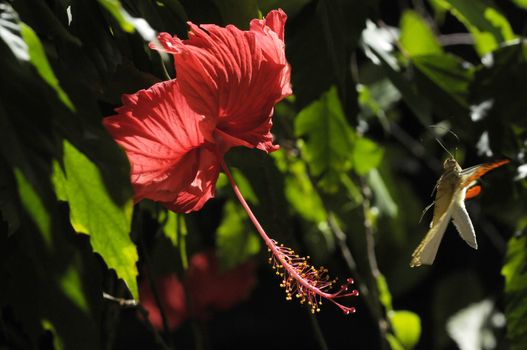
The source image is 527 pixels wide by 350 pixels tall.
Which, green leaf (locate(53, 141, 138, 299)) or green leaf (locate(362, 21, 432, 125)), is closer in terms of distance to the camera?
green leaf (locate(53, 141, 138, 299))

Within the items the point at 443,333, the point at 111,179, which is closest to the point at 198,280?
the point at 443,333

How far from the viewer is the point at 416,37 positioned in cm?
142

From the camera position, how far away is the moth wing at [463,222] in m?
0.64

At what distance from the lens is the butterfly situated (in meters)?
0.62

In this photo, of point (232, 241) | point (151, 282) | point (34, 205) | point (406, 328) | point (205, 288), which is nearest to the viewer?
point (34, 205)

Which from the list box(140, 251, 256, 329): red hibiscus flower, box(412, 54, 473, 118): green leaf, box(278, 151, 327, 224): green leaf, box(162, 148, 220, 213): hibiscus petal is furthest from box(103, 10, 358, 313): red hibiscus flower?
box(140, 251, 256, 329): red hibiscus flower

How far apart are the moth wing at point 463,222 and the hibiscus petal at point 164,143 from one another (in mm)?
181

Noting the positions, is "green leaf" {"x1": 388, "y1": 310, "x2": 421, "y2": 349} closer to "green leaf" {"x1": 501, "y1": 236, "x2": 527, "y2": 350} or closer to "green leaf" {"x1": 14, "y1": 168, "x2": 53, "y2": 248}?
"green leaf" {"x1": 501, "y1": 236, "x2": 527, "y2": 350}

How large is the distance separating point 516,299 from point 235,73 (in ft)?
1.54

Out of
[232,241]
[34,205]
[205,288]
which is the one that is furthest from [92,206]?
[205,288]

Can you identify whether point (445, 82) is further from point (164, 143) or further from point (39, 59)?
point (39, 59)

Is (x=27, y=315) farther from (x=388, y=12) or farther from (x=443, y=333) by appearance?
(x=388, y=12)

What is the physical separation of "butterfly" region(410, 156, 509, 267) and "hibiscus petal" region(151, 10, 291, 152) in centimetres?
13

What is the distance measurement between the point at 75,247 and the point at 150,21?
19cm
